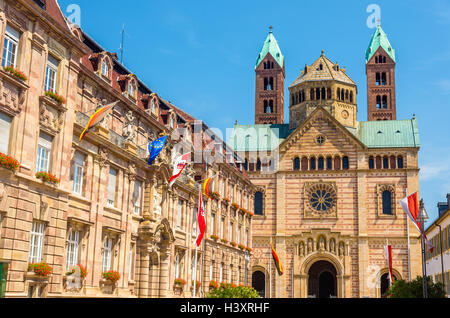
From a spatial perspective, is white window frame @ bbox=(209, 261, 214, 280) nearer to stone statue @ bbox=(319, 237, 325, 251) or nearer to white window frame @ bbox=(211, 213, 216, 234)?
white window frame @ bbox=(211, 213, 216, 234)

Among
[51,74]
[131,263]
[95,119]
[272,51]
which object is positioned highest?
[272,51]

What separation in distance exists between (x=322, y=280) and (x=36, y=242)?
56143 mm

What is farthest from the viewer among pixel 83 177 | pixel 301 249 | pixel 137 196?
pixel 301 249

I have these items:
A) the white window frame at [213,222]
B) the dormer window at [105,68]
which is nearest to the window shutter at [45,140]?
the dormer window at [105,68]

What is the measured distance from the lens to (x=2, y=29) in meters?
19.4

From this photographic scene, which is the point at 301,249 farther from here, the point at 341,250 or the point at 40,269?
the point at 40,269

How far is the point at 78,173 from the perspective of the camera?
2642 centimetres

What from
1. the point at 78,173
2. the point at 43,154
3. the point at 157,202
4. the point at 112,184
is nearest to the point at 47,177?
the point at 43,154

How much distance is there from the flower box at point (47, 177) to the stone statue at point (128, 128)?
29.7 ft

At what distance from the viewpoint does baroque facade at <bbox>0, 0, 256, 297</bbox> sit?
65.8ft

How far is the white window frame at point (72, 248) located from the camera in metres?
25.2

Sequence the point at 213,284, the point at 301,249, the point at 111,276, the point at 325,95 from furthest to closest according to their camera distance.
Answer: the point at 325,95 < the point at 301,249 < the point at 213,284 < the point at 111,276

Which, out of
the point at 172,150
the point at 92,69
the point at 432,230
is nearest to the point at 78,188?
the point at 92,69

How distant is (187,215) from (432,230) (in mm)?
31858
